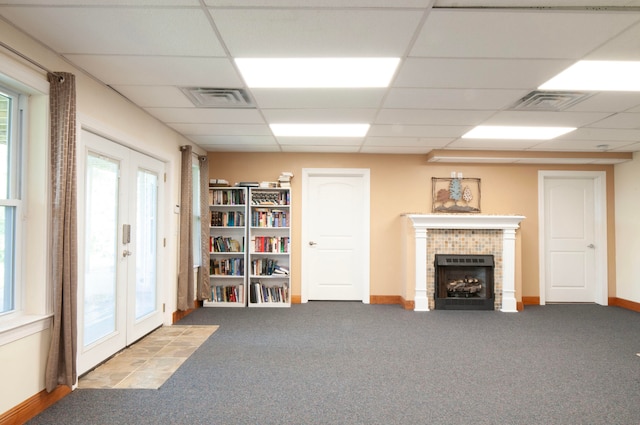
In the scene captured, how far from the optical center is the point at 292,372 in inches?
130

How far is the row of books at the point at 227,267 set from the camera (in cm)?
596

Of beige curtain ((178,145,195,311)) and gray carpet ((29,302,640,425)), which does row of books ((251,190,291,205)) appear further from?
gray carpet ((29,302,640,425))

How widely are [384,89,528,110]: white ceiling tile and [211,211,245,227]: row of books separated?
123 inches

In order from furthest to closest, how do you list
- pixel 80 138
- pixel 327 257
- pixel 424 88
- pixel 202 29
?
pixel 327 257 → pixel 424 88 → pixel 80 138 → pixel 202 29

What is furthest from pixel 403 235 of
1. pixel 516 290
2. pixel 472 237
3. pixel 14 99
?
pixel 14 99

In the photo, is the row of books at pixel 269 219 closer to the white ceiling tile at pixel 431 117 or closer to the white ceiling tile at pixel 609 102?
the white ceiling tile at pixel 431 117

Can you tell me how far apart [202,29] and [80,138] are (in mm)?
1417

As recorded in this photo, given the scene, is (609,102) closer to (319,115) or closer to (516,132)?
(516,132)

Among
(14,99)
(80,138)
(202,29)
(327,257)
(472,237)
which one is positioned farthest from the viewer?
(327,257)

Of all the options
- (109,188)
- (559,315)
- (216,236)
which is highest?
(109,188)

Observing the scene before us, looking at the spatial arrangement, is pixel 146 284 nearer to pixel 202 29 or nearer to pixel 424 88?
pixel 202 29

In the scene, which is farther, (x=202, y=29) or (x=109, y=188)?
(x=109, y=188)

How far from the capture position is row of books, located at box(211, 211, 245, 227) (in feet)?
19.8

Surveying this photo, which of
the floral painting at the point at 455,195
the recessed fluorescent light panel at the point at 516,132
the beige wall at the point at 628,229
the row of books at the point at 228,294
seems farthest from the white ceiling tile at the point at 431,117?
the beige wall at the point at 628,229
